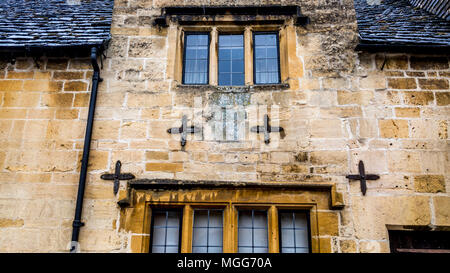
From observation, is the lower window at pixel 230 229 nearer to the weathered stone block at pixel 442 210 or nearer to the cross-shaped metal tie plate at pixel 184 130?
the cross-shaped metal tie plate at pixel 184 130

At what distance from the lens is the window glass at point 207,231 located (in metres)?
5.00

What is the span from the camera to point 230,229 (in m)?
4.96

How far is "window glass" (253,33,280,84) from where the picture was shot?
5918 millimetres

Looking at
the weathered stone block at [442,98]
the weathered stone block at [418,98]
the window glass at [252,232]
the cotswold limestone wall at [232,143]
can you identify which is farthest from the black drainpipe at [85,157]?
the weathered stone block at [442,98]

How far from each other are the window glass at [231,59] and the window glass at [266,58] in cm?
23

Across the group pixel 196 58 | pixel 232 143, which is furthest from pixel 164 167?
pixel 196 58

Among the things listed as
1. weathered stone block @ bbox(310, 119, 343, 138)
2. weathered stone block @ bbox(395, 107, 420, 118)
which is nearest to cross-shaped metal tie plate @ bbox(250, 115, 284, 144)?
weathered stone block @ bbox(310, 119, 343, 138)

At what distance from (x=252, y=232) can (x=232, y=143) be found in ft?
4.06

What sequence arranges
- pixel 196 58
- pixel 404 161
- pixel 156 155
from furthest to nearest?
pixel 196 58
pixel 156 155
pixel 404 161

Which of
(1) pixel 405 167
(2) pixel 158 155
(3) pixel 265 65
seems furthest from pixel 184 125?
(1) pixel 405 167

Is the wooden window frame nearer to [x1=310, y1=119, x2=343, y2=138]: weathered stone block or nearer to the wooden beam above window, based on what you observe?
the wooden beam above window

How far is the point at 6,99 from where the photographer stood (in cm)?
570

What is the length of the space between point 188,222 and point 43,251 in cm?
187

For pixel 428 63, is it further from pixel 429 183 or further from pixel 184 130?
pixel 184 130
